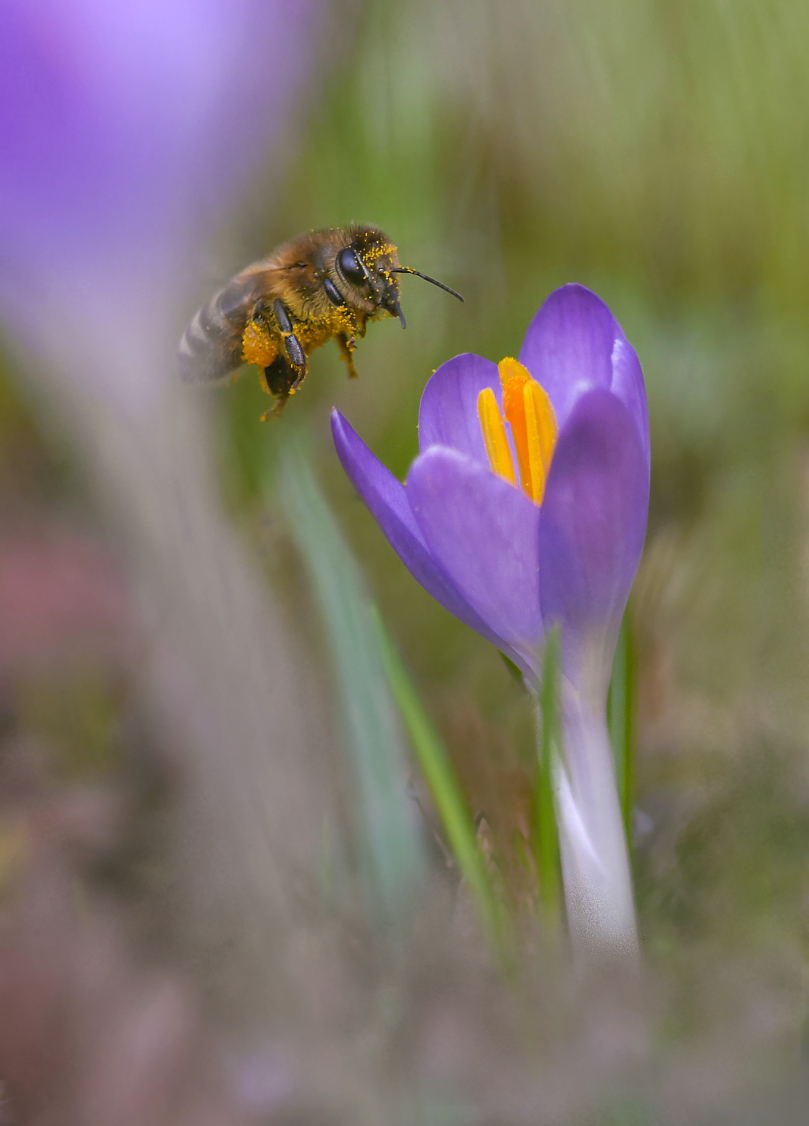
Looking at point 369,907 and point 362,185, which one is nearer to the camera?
point 369,907

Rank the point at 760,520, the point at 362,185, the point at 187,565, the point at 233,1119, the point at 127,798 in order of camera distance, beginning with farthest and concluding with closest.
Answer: the point at 362,185, the point at 760,520, the point at 127,798, the point at 187,565, the point at 233,1119

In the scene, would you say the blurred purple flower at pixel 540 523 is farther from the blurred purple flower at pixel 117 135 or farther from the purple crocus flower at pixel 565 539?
the blurred purple flower at pixel 117 135

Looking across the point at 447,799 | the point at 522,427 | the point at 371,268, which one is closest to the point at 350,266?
the point at 371,268

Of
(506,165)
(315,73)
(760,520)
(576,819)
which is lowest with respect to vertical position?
(760,520)

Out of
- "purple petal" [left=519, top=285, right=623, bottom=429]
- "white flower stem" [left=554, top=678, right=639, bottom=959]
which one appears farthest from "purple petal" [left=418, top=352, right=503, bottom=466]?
"white flower stem" [left=554, top=678, right=639, bottom=959]

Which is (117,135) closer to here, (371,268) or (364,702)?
(371,268)

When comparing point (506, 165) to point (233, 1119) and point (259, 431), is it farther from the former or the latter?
point (233, 1119)

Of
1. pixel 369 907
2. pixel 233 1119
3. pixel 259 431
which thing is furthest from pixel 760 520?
pixel 233 1119
